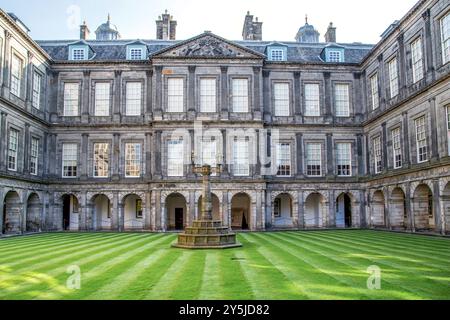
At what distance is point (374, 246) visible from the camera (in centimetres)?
1673

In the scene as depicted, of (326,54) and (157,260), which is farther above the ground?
(326,54)

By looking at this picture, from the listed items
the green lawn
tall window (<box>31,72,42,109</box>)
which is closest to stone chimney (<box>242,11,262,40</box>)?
tall window (<box>31,72,42,109</box>)

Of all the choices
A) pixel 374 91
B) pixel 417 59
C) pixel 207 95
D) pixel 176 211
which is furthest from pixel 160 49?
pixel 417 59

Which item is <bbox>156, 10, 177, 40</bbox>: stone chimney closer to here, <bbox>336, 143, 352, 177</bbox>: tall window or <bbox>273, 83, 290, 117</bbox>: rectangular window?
<bbox>273, 83, 290, 117</bbox>: rectangular window

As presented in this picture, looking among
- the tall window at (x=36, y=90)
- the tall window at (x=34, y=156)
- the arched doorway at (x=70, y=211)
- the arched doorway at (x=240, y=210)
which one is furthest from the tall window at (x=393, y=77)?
the arched doorway at (x=70, y=211)

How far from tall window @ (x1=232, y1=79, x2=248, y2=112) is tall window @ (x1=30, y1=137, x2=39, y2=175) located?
14.4 meters

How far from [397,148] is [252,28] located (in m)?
17.8

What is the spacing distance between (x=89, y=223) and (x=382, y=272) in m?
24.8

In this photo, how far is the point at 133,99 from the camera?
32.3m

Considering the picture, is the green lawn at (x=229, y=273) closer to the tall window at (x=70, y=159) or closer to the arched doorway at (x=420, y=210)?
the arched doorway at (x=420, y=210)

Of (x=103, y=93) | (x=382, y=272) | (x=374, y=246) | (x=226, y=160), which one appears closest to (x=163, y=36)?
(x=103, y=93)

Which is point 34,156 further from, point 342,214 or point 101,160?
point 342,214
